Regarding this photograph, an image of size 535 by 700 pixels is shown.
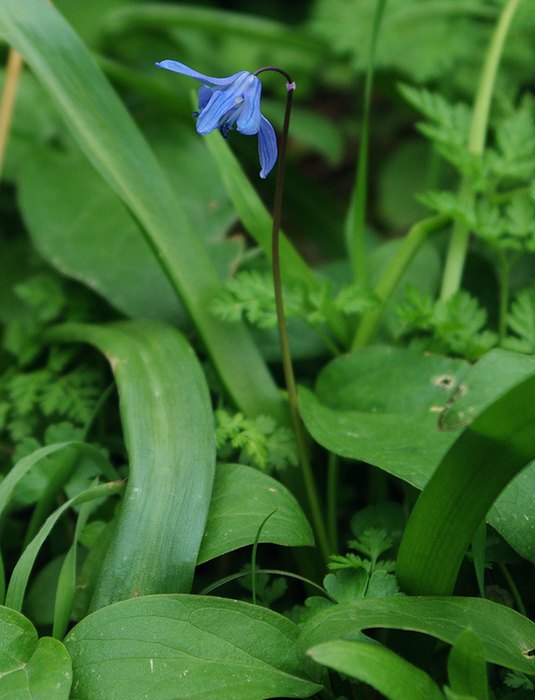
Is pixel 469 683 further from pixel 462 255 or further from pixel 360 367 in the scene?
pixel 462 255

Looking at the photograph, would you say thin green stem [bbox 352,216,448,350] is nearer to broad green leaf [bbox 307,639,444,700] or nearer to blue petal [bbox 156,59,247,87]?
blue petal [bbox 156,59,247,87]

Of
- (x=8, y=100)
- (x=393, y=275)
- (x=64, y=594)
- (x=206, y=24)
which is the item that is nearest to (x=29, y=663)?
(x=64, y=594)

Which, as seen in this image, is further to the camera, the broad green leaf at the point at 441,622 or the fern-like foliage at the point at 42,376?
the fern-like foliage at the point at 42,376

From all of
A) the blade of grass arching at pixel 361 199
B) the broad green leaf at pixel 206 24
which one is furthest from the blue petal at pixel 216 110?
the broad green leaf at pixel 206 24

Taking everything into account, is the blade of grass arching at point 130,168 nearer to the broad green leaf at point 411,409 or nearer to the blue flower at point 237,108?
the broad green leaf at point 411,409

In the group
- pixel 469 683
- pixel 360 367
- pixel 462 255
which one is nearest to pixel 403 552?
pixel 469 683

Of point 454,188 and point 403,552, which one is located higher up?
point 454,188

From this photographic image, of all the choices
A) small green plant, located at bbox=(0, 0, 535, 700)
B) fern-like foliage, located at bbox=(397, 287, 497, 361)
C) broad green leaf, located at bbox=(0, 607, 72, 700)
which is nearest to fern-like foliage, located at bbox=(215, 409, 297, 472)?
small green plant, located at bbox=(0, 0, 535, 700)
